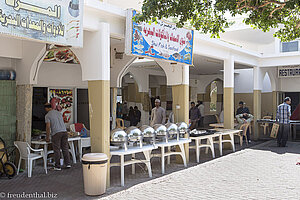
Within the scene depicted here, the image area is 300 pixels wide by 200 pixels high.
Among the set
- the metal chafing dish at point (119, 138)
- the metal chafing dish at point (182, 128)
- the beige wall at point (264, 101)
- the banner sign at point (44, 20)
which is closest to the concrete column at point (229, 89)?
the metal chafing dish at point (182, 128)

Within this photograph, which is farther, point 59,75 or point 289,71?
point 289,71

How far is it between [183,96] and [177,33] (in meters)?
1.76

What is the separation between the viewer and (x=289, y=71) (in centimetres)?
1545

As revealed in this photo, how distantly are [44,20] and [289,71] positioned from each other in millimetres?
13766

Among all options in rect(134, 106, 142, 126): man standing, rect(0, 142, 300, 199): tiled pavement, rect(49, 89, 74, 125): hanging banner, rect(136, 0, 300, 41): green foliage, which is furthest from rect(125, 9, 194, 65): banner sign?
rect(134, 106, 142, 126): man standing

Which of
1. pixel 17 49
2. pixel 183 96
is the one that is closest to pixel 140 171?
pixel 183 96

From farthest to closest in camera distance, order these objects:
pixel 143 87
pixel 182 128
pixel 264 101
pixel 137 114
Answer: pixel 264 101 < pixel 143 87 < pixel 137 114 < pixel 182 128

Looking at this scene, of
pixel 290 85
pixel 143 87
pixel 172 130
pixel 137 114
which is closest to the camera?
pixel 172 130

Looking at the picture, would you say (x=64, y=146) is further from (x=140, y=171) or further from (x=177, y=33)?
(x=177, y=33)

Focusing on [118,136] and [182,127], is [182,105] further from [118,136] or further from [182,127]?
[118,136]

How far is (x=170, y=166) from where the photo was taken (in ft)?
26.3

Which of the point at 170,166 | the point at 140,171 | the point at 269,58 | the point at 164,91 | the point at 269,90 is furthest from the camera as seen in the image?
the point at 164,91

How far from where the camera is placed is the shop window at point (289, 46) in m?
13.2

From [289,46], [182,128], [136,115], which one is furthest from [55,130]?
[289,46]
